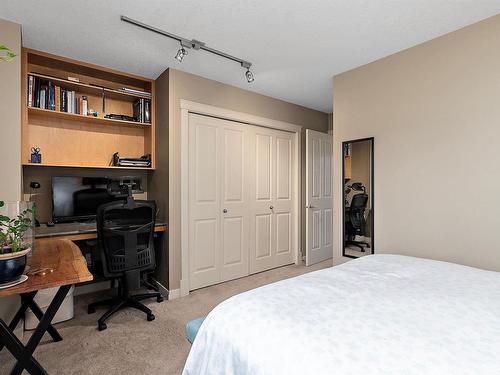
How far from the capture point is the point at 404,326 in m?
0.98

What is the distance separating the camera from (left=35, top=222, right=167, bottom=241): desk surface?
2480mm

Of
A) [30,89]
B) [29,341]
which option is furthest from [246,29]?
[29,341]

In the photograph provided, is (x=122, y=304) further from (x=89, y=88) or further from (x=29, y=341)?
(x=89, y=88)

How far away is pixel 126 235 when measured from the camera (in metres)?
2.47

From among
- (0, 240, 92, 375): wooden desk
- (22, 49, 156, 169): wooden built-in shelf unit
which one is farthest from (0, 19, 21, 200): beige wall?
(0, 240, 92, 375): wooden desk

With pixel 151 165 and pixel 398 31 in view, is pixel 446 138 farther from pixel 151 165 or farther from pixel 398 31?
pixel 151 165

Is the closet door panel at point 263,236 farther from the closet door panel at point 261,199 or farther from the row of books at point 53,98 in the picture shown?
the row of books at point 53,98

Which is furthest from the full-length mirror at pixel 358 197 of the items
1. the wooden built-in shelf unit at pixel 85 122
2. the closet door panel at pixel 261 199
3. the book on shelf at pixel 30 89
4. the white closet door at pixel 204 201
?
the book on shelf at pixel 30 89

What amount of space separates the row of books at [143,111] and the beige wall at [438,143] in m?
2.40

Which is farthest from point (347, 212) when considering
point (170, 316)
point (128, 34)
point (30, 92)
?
point (30, 92)

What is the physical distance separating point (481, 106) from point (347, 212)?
1456 mm

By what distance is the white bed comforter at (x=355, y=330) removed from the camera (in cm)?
80

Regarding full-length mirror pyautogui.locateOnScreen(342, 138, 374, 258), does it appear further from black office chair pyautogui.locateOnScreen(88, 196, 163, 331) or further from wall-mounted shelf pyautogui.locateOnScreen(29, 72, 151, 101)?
wall-mounted shelf pyautogui.locateOnScreen(29, 72, 151, 101)

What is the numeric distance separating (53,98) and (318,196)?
11.7 feet
